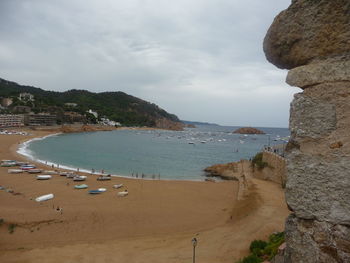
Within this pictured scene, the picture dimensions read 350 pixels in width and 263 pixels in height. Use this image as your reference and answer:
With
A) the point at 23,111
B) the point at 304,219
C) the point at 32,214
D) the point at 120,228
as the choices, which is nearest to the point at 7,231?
the point at 32,214

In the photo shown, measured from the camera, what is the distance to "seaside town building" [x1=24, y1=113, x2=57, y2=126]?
104250 millimetres

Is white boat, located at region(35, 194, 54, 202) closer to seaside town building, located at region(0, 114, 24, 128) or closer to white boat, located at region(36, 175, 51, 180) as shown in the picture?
white boat, located at region(36, 175, 51, 180)

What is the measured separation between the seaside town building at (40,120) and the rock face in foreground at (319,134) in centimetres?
11625

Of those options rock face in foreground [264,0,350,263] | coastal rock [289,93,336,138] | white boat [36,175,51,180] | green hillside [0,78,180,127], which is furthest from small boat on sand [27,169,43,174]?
green hillside [0,78,180,127]

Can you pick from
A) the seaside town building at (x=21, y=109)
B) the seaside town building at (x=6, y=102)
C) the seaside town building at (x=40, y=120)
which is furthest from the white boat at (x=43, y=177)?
the seaside town building at (x=6, y=102)

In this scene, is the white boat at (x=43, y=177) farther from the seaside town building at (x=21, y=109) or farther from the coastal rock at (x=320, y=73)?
the seaside town building at (x=21, y=109)

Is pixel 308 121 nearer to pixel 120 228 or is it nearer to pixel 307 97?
pixel 307 97

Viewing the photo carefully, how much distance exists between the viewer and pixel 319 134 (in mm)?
1791

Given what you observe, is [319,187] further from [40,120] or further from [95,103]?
[95,103]

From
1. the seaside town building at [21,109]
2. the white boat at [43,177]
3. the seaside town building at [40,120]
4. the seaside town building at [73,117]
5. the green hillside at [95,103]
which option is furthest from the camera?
the green hillside at [95,103]

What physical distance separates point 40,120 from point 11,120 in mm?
10321

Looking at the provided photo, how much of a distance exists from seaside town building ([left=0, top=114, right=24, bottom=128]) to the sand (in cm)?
8644

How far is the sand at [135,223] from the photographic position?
1126 cm

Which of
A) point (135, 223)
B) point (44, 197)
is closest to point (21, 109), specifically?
point (44, 197)
